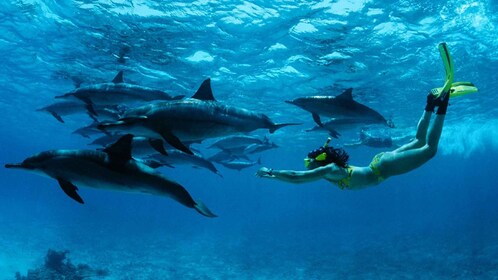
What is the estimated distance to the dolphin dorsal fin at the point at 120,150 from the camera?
12.8ft

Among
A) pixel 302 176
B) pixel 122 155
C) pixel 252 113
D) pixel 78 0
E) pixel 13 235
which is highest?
pixel 78 0

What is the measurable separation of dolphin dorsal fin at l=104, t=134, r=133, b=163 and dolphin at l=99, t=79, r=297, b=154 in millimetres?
202

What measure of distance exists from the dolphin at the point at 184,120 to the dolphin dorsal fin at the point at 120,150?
202 millimetres

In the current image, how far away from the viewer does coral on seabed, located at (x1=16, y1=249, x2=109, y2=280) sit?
16.0m

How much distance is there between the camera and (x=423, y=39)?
15180mm

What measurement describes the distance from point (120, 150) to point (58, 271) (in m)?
16.5

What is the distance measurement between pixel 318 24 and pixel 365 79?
7.60 metres

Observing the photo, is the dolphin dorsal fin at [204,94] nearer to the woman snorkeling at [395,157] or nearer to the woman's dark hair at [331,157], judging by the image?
the woman snorkeling at [395,157]

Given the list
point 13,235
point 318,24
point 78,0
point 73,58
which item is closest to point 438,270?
point 318,24

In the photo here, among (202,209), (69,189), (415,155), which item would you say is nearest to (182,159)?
(69,189)

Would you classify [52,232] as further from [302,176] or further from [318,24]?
[302,176]

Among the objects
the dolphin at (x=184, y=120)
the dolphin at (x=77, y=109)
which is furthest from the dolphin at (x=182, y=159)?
the dolphin at (x=184, y=120)

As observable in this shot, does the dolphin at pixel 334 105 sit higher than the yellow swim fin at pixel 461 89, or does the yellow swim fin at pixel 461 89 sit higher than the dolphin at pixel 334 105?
the dolphin at pixel 334 105

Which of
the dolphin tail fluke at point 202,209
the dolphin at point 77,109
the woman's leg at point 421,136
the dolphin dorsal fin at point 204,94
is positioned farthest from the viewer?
the dolphin at point 77,109
